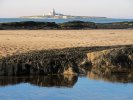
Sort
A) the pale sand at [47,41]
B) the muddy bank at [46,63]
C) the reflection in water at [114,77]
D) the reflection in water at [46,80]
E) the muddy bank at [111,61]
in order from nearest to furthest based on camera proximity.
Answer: the reflection in water at [46,80], the reflection in water at [114,77], the muddy bank at [46,63], the muddy bank at [111,61], the pale sand at [47,41]

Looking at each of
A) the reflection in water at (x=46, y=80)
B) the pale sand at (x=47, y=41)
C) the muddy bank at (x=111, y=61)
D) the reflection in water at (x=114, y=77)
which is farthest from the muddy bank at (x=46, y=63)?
the pale sand at (x=47, y=41)

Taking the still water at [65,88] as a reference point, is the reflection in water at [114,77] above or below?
below

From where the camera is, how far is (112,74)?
16562mm

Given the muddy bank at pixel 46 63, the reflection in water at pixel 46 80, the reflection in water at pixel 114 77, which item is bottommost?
the reflection in water at pixel 114 77

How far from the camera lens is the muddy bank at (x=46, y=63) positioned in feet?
51.3

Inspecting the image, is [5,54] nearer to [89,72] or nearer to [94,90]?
[89,72]

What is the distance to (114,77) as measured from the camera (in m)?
16.0

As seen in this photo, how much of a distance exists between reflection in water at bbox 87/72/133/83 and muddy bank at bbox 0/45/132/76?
1.72 ft

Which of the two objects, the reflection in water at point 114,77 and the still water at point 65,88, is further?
the reflection in water at point 114,77

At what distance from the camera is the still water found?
12500 mm

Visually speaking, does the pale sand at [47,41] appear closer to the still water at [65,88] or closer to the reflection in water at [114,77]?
the still water at [65,88]

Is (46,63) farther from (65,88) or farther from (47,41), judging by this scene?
(47,41)

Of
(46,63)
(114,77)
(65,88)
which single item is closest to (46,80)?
(46,63)

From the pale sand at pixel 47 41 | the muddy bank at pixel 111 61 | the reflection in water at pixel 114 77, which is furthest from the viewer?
the pale sand at pixel 47 41
